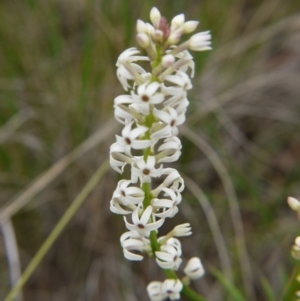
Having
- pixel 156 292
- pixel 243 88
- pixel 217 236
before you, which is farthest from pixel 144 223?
pixel 243 88

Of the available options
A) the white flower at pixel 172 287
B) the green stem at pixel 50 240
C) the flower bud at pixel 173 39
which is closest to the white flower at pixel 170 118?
the flower bud at pixel 173 39

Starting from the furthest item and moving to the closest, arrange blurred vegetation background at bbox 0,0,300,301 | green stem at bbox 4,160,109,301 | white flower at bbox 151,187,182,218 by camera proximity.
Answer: blurred vegetation background at bbox 0,0,300,301
green stem at bbox 4,160,109,301
white flower at bbox 151,187,182,218

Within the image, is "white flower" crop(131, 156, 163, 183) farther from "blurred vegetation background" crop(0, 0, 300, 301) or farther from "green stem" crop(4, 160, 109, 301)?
"blurred vegetation background" crop(0, 0, 300, 301)

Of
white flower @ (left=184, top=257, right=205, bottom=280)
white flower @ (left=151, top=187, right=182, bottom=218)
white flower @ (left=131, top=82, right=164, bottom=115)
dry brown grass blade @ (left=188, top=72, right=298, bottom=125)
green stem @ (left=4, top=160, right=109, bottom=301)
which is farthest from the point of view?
dry brown grass blade @ (left=188, top=72, right=298, bottom=125)

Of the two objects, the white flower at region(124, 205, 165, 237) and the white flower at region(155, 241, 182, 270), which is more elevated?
the white flower at region(124, 205, 165, 237)

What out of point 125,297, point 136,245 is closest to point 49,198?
point 125,297

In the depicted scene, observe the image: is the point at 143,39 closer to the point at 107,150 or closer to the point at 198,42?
the point at 198,42

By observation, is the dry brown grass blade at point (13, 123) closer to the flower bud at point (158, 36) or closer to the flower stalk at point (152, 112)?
the flower stalk at point (152, 112)

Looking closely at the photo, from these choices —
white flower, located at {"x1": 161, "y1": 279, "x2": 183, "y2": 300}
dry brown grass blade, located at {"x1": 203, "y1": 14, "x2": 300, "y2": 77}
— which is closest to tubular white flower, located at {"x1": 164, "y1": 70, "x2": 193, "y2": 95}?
white flower, located at {"x1": 161, "y1": 279, "x2": 183, "y2": 300}

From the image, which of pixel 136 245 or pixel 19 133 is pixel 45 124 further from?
pixel 136 245
